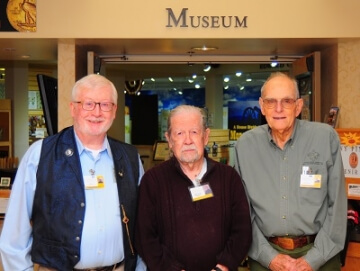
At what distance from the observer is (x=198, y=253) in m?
2.35

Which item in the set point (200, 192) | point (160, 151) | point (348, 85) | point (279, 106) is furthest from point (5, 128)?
point (279, 106)

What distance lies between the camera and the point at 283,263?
8.05 ft

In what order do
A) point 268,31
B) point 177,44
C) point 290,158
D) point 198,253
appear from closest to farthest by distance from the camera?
point 198,253 → point 290,158 → point 268,31 → point 177,44

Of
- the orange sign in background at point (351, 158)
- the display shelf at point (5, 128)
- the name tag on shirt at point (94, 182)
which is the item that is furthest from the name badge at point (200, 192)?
the display shelf at point (5, 128)

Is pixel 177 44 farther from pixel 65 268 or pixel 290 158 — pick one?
pixel 65 268

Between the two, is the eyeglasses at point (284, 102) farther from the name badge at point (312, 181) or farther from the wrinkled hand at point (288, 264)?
the wrinkled hand at point (288, 264)

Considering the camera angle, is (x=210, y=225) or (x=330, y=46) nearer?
(x=210, y=225)

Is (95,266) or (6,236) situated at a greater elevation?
(6,236)

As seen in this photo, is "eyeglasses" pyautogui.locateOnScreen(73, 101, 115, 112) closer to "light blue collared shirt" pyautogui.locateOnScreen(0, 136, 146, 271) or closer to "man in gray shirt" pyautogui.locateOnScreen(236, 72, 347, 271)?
"light blue collared shirt" pyautogui.locateOnScreen(0, 136, 146, 271)

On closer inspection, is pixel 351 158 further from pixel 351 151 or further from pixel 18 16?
pixel 18 16

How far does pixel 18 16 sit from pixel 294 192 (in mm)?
3306

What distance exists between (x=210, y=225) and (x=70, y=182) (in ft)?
2.43

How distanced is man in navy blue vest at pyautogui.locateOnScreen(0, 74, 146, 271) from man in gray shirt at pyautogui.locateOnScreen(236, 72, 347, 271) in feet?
2.43

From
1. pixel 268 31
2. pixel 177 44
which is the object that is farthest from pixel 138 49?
pixel 268 31
